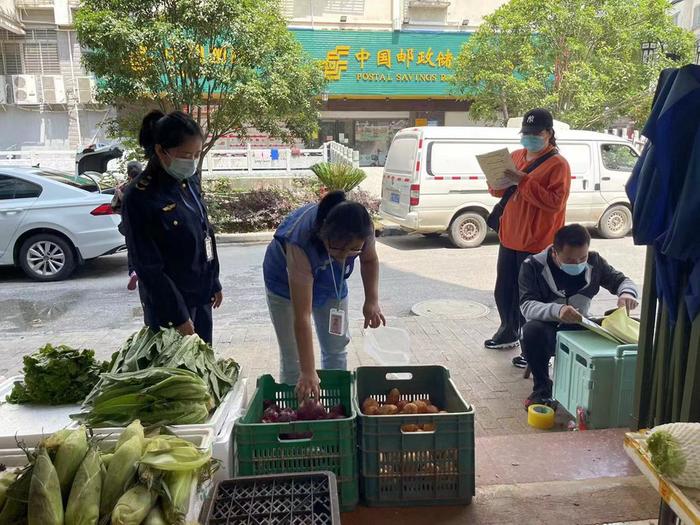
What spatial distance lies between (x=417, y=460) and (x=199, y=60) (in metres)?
8.95

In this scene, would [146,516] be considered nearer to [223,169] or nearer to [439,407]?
[439,407]

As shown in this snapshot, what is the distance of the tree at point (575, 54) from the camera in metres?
11.1

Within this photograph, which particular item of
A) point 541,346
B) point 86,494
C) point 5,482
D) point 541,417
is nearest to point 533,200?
point 541,346

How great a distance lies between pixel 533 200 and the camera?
13.6 ft

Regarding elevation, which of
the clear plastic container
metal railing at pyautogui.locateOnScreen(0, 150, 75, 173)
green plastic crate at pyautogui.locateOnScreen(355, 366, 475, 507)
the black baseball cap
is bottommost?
the clear plastic container

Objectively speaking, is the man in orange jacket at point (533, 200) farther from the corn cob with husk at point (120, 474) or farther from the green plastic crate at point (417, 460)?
the corn cob with husk at point (120, 474)

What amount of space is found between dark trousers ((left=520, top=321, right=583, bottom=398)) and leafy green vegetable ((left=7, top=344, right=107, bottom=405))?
101 inches

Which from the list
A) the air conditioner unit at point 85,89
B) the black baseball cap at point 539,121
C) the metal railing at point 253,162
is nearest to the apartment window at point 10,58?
the air conditioner unit at point 85,89

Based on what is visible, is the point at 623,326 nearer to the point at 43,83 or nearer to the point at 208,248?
the point at 208,248

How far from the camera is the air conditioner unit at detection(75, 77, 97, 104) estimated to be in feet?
56.1

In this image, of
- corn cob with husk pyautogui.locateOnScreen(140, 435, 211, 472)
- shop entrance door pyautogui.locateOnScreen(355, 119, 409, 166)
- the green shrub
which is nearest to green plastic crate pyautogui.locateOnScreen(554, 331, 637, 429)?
the green shrub

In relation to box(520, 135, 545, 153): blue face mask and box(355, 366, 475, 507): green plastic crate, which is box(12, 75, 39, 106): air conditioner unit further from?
box(355, 366, 475, 507): green plastic crate

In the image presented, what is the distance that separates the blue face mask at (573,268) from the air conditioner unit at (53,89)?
17.8m

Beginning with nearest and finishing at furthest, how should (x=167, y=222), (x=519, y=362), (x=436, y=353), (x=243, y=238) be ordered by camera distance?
1. (x=167, y=222)
2. (x=519, y=362)
3. (x=436, y=353)
4. (x=243, y=238)
